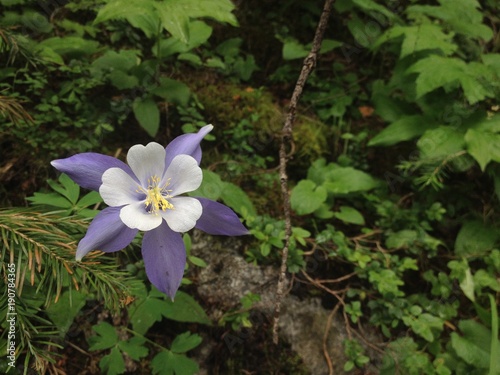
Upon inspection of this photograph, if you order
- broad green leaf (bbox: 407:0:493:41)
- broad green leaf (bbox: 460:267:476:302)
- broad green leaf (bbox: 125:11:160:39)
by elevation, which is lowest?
broad green leaf (bbox: 460:267:476:302)

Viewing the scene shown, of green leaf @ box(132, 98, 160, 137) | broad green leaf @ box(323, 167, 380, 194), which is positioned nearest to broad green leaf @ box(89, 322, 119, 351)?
green leaf @ box(132, 98, 160, 137)

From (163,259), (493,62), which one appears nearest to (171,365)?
(163,259)

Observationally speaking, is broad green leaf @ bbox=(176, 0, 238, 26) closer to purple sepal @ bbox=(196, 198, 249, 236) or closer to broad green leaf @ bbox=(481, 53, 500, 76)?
purple sepal @ bbox=(196, 198, 249, 236)

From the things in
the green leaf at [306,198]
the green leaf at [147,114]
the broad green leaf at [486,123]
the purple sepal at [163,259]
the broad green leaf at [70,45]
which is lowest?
the green leaf at [306,198]

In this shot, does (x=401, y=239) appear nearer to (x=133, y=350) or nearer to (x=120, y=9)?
(x=133, y=350)

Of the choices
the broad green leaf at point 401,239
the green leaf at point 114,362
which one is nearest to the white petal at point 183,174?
the green leaf at point 114,362

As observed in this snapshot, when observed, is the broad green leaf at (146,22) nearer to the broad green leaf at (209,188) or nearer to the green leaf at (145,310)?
the broad green leaf at (209,188)
